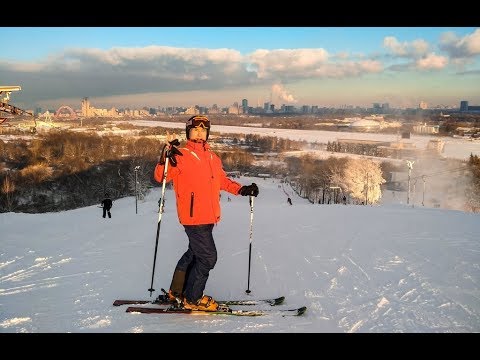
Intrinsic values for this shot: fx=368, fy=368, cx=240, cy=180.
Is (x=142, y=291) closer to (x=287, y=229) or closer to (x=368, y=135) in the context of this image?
(x=287, y=229)

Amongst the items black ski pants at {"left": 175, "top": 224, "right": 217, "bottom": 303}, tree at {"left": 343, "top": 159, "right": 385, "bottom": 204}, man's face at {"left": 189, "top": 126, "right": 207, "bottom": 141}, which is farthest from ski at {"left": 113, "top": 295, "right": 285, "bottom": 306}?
tree at {"left": 343, "top": 159, "right": 385, "bottom": 204}

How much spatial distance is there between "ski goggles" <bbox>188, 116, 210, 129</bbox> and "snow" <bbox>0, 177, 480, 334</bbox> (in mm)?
1666

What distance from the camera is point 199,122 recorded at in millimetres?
3270

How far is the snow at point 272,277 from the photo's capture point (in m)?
3.12

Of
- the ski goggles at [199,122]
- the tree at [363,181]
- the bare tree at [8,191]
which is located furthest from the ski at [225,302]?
the tree at [363,181]

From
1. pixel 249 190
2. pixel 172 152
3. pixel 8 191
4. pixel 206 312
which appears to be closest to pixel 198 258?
pixel 206 312

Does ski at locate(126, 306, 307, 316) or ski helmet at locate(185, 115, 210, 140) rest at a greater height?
ski helmet at locate(185, 115, 210, 140)

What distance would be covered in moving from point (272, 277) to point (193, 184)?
80.5 inches

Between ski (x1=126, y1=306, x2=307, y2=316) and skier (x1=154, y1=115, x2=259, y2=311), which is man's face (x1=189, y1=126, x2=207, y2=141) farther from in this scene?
ski (x1=126, y1=306, x2=307, y2=316)

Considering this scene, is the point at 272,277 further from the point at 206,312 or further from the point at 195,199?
the point at 195,199

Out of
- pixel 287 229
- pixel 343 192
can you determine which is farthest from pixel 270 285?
pixel 343 192

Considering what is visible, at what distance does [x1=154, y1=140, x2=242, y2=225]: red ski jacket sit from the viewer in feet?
10.3

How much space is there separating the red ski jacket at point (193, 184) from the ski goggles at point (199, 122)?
0.53 feet
